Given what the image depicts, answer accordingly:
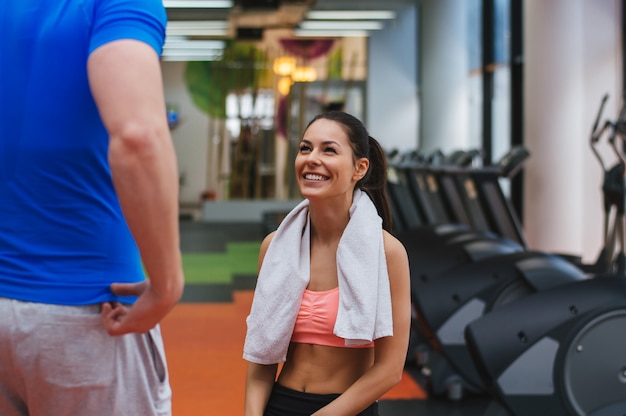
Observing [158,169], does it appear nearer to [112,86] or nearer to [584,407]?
[112,86]

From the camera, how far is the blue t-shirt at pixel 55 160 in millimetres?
1287

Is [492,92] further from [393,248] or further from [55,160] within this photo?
[55,160]

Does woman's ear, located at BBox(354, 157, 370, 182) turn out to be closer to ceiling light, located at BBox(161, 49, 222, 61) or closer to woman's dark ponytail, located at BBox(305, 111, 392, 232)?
woman's dark ponytail, located at BBox(305, 111, 392, 232)

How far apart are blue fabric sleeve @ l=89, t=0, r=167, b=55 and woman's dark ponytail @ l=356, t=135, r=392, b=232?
97 centimetres

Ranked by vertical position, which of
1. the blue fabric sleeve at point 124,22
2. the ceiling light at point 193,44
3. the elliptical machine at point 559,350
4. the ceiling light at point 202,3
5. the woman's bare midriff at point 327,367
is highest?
the ceiling light at point 202,3

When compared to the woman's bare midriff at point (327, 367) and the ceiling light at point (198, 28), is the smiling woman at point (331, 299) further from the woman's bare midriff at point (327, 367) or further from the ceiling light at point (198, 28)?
the ceiling light at point (198, 28)

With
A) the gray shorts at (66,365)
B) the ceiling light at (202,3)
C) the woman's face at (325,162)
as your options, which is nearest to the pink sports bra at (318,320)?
the woman's face at (325,162)

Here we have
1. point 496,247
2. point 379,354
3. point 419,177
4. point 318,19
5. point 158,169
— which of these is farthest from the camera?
point 318,19

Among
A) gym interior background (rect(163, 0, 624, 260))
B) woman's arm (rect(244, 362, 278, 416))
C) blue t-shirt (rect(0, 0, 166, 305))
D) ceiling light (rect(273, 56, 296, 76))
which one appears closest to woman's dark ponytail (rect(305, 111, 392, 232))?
woman's arm (rect(244, 362, 278, 416))

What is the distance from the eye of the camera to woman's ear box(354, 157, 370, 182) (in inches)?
82.0

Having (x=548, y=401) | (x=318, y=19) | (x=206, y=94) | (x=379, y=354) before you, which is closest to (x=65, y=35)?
(x=379, y=354)

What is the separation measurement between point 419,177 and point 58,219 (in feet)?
19.3

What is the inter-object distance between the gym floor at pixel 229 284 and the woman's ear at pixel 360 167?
6.77ft

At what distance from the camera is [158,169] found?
4.00 ft
